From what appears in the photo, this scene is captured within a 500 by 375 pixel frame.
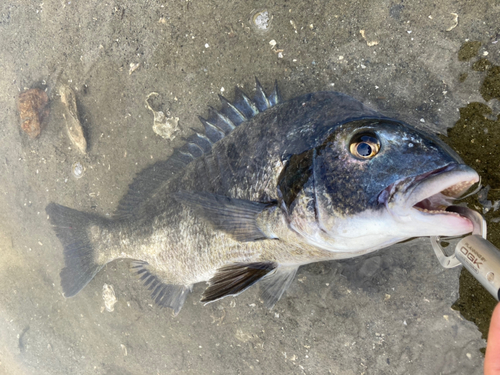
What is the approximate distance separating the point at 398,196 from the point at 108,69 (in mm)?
2990

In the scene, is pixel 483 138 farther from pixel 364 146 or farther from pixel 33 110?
pixel 33 110

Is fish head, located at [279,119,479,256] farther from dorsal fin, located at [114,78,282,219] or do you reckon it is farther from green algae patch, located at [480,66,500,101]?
green algae patch, located at [480,66,500,101]

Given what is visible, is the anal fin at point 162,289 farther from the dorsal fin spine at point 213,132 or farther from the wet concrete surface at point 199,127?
the dorsal fin spine at point 213,132

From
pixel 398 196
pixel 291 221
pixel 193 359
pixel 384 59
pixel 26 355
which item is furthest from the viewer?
pixel 26 355

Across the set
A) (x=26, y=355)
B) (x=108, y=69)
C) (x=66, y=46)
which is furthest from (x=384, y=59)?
(x=26, y=355)

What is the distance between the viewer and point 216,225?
2.06 m

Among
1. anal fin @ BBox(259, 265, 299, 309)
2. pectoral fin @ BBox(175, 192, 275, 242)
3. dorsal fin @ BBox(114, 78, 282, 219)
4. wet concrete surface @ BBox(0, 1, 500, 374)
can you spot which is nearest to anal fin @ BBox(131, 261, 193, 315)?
wet concrete surface @ BBox(0, 1, 500, 374)

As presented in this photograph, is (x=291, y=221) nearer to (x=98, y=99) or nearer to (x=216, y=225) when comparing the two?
(x=216, y=225)

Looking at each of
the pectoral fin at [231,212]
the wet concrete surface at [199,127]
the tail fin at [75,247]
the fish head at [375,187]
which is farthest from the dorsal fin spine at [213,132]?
the tail fin at [75,247]

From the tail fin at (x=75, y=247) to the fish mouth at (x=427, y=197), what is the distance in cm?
262

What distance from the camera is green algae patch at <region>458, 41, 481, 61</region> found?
→ 216 centimetres

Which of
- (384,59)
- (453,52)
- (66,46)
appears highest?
(66,46)

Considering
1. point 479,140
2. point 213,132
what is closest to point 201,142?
point 213,132

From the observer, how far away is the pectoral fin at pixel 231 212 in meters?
1.90
